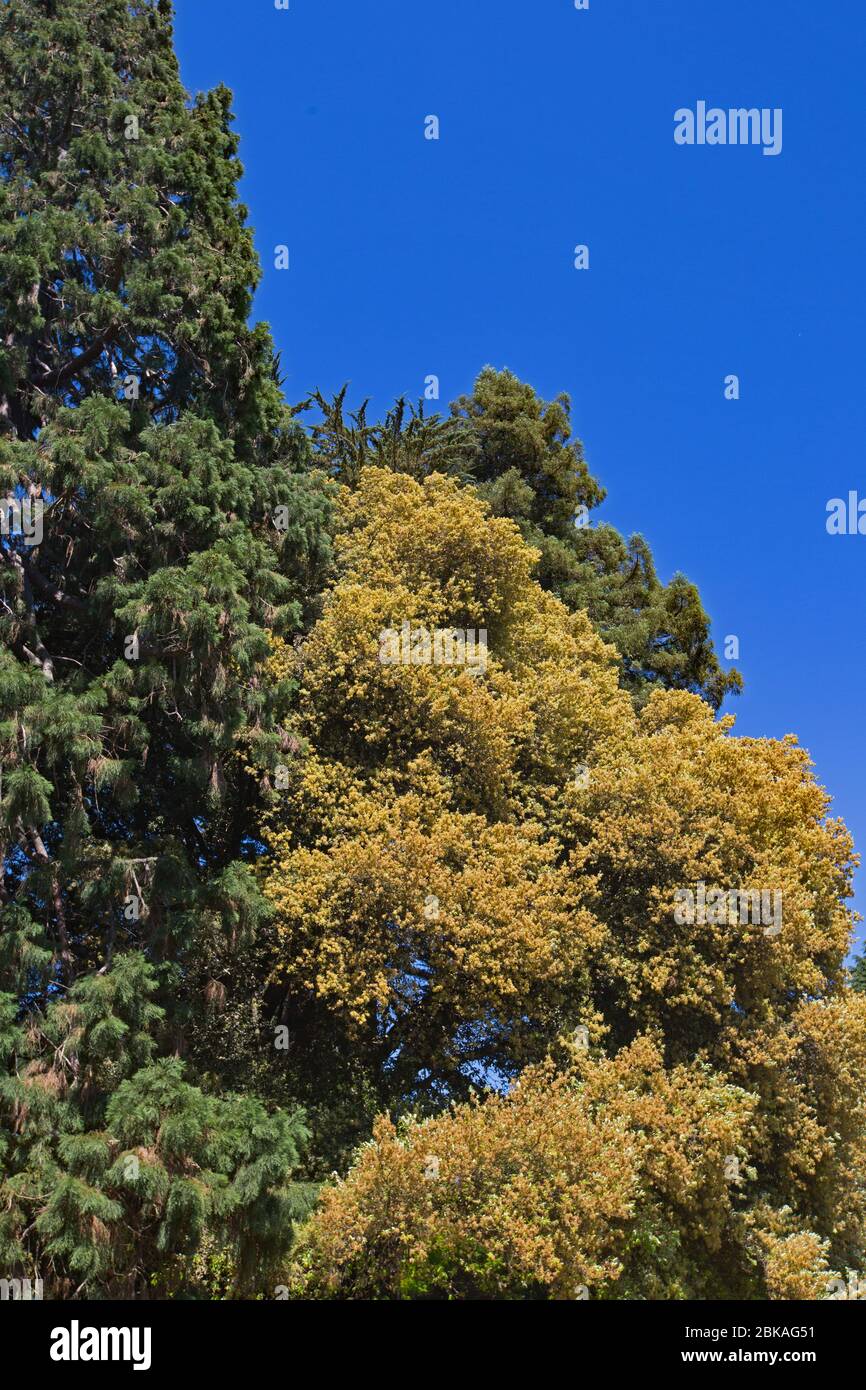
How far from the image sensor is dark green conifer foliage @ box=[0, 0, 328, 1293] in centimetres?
1205

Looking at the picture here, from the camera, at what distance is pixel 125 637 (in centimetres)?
1371

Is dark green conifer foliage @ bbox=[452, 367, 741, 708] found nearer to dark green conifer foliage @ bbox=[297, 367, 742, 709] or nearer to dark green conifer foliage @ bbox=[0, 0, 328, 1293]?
dark green conifer foliage @ bbox=[297, 367, 742, 709]

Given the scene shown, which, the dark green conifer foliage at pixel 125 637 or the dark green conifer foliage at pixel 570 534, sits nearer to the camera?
the dark green conifer foliage at pixel 125 637

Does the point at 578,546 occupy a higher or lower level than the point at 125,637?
higher

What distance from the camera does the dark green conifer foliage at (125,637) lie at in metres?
12.1

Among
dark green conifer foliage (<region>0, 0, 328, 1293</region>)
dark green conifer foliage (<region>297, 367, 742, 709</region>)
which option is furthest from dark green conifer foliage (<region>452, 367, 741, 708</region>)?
dark green conifer foliage (<region>0, 0, 328, 1293</region>)

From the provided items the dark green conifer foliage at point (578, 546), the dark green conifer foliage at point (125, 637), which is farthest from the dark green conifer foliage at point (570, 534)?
the dark green conifer foliage at point (125, 637)

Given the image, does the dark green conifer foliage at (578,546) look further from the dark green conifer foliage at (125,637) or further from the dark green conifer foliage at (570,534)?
the dark green conifer foliage at (125,637)

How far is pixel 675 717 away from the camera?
2077cm

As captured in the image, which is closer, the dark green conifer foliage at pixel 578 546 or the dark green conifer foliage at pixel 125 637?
the dark green conifer foliage at pixel 125 637

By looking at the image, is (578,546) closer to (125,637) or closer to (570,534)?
(570,534)

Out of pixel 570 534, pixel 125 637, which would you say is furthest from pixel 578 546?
pixel 125 637

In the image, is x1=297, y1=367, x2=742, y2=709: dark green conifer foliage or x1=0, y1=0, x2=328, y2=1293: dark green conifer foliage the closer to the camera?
x1=0, y1=0, x2=328, y2=1293: dark green conifer foliage

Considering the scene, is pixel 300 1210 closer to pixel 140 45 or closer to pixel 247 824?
pixel 247 824
